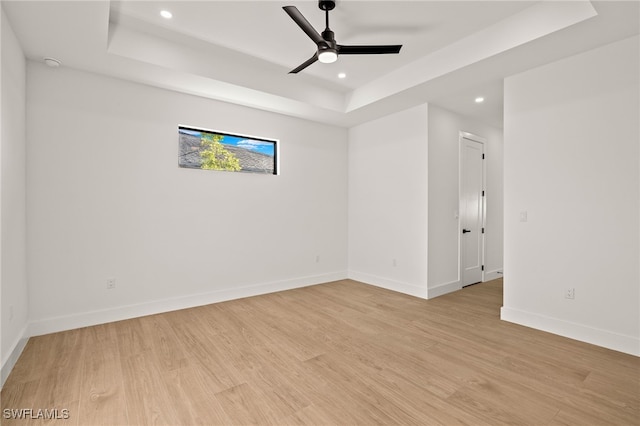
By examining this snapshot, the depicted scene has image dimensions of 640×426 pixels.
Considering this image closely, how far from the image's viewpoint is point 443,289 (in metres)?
4.80

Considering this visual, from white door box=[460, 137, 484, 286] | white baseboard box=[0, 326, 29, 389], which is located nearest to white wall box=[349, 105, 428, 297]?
white door box=[460, 137, 484, 286]

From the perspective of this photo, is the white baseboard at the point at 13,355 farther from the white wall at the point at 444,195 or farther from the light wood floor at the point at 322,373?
the white wall at the point at 444,195

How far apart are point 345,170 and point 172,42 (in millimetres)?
3427

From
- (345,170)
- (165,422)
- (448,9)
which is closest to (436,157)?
(345,170)

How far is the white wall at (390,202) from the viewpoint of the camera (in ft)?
15.4

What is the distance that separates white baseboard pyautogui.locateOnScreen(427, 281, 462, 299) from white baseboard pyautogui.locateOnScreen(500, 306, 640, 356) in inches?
39.7

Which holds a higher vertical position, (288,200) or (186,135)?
(186,135)

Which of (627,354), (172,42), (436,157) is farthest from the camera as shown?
(436,157)

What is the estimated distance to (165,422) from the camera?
1917 millimetres

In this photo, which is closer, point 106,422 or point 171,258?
point 106,422

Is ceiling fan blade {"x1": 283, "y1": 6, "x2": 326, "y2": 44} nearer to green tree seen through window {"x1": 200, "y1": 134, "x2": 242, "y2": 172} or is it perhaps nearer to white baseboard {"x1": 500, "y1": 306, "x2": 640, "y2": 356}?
green tree seen through window {"x1": 200, "y1": 134, "x2": 242, "y2": 172}

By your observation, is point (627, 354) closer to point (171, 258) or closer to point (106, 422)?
point (106, 422)

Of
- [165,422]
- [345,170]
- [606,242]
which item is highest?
[345,170]

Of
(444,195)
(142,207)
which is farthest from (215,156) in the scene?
(444,195)
